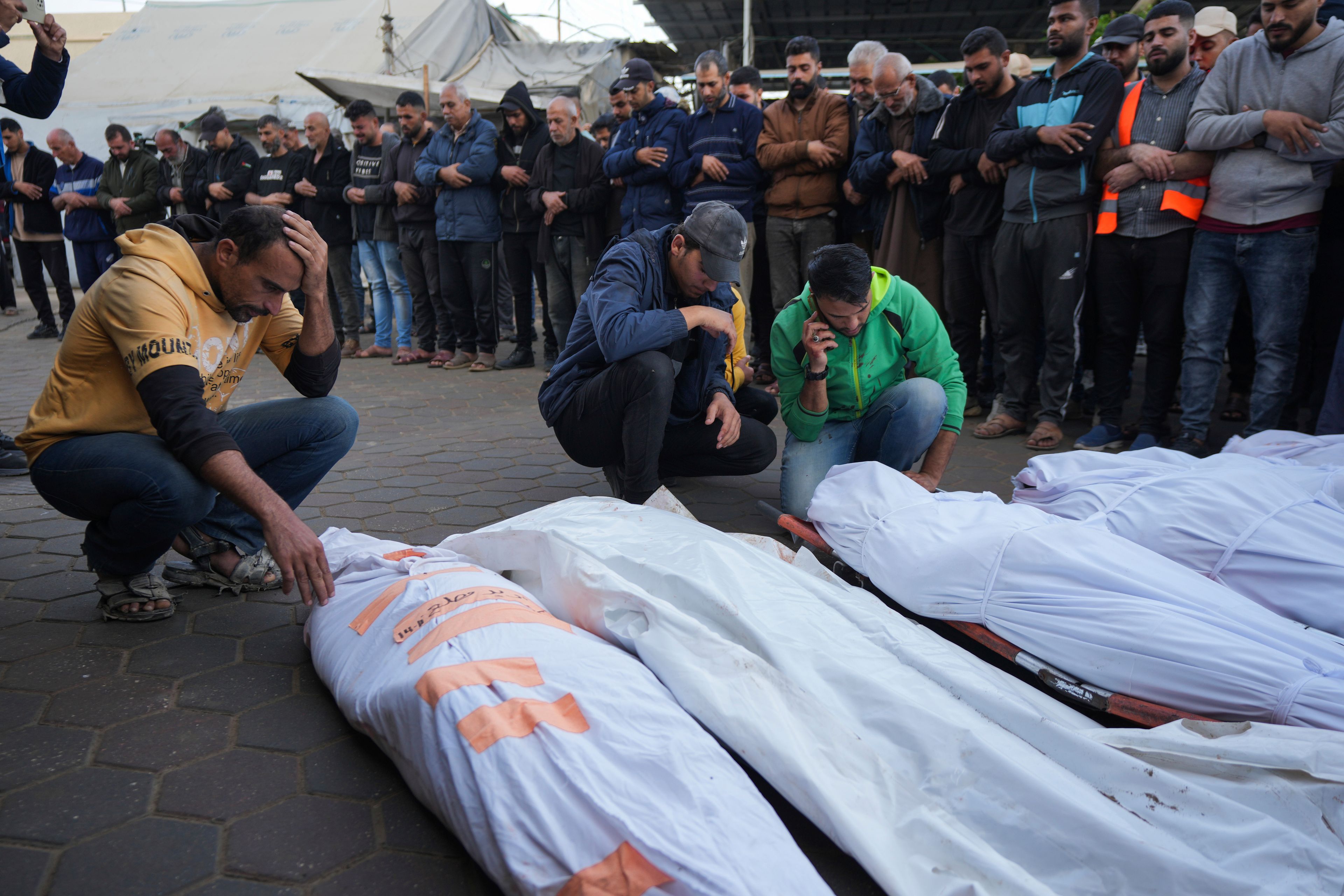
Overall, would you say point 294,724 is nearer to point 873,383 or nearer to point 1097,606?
point 1097,606

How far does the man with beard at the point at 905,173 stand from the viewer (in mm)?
5074

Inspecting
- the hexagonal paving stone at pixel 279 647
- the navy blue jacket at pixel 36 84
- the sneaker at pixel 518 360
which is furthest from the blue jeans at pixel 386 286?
the hexagonal paving stone at pixel 279 647

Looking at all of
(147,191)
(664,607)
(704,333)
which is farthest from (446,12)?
(664,607)

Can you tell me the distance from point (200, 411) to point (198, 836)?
3.30 feet

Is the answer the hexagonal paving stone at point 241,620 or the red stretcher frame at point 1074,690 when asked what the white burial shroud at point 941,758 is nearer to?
the red stretcher frame at point 1074,690

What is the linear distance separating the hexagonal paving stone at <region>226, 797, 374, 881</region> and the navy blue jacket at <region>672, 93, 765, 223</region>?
183 inches

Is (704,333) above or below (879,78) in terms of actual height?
below

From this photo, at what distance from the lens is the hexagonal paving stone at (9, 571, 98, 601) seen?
2.68m

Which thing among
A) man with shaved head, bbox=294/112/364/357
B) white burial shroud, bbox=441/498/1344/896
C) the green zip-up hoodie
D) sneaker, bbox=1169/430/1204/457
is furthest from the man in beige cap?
man with shaved head, bbox=294/112/364/357

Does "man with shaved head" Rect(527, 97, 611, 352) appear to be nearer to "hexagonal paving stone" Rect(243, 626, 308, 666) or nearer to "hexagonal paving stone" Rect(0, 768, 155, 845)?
"hexagonal paving stone" Rect(243, 626, 308, 666)

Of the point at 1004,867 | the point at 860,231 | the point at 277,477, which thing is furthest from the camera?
the point at 860,231

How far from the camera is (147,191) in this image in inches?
344

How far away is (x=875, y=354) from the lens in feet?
10.9

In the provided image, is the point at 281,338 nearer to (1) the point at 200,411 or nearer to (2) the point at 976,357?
(1) the point at 200,411
